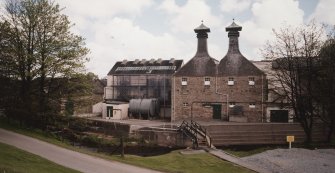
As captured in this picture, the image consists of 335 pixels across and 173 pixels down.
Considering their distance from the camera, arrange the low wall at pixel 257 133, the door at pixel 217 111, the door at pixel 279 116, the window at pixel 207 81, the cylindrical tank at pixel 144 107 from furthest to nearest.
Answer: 1. the cylindrical tank at pixel 144 107
2. the window at pixel 207 81
3. the door at pixel 217 111
4. the door at pixel 279 116
5. the low wall at pixel 257 133

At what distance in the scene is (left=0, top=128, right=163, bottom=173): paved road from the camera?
50.6 feet

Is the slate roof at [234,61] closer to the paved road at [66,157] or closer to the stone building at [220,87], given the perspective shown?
the stone building at [220,87]

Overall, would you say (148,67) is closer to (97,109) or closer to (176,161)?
(97,109)

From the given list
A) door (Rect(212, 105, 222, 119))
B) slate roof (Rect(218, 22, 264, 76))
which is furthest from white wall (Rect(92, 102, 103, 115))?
slate roof (Rect(218, 22, 264, 76))

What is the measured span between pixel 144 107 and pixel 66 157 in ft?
94.6

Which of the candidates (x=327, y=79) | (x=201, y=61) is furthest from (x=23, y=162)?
(x=201, y=61)

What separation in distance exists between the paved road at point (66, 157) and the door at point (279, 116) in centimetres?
2657

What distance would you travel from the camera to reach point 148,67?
55.9m

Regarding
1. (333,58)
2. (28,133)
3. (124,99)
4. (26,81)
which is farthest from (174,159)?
(124,99)

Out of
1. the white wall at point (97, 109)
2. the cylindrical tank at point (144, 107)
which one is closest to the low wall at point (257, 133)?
the cylindrical tank at point (144, 107)

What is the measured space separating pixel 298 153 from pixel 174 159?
977 centimetres

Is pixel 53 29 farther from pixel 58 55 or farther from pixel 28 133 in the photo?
pixel 28 133

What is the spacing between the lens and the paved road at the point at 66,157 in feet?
50.6

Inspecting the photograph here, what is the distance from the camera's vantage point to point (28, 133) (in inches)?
842
